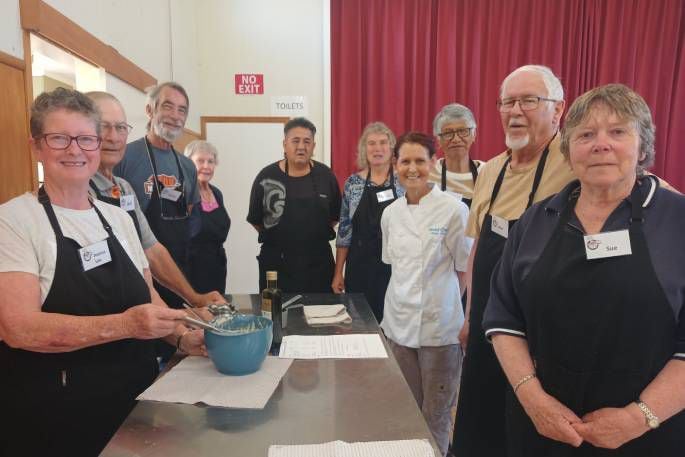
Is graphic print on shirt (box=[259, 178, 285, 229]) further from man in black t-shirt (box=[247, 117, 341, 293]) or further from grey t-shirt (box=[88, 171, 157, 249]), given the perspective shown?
grey t-shirt (box=[88, 171, 157, 249])

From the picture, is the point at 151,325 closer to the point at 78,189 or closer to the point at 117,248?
the point at 117,248

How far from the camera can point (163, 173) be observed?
2301 millimetres

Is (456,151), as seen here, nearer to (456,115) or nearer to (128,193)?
(456,115)

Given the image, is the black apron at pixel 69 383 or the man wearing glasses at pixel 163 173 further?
the man wearing glasses at pixel 163 173

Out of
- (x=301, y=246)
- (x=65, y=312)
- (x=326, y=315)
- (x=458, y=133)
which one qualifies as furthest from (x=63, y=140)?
(x=458, y=133)

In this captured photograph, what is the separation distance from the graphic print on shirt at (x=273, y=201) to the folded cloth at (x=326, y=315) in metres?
1.11

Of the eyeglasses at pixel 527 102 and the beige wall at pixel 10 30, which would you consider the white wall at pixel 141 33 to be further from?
the eyeglasses at pixel 527 102

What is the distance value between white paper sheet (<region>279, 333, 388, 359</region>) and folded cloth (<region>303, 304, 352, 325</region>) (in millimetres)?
132

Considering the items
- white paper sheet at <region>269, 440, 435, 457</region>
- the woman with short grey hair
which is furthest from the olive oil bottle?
the woman with short grey hair

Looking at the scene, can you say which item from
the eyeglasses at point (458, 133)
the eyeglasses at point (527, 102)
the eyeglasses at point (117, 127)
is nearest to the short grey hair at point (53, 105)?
the eyeglasses at point (117, 127)

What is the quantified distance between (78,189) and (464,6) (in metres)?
4.13

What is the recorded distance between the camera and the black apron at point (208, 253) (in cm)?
297

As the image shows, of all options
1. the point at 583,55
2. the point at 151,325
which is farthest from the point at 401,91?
the point at 151,325

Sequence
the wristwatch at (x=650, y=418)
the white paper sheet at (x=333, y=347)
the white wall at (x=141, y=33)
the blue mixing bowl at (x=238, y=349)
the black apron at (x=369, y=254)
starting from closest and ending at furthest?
the wristwatch at (x=650, y=418), the blue mixing bowl at (x=238, y=349), the white paper sheet at (x=333, y=347), the white wall at (x=141, y=33), the black apron at (x=369, y=254)
